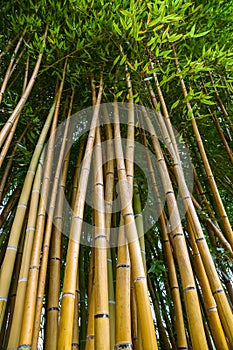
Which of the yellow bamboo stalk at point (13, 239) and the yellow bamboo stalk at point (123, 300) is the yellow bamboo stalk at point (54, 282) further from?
the yellow bamboo stalk at point (123, 300)

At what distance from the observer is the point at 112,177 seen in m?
1.38

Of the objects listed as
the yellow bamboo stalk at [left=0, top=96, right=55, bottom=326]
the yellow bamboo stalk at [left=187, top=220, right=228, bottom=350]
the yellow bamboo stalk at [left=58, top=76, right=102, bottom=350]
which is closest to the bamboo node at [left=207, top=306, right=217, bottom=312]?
the yellow bamboo stalk at [left=187, top=220, right=228, bottom=350]

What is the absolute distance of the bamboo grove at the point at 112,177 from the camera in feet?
2.88

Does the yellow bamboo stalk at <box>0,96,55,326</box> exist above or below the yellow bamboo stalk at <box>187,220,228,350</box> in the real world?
above

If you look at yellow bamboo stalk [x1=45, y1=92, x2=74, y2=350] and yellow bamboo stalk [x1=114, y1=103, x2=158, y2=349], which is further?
yellow bamboo stalk [x1=45, y1=92, x2=74, y2=350]

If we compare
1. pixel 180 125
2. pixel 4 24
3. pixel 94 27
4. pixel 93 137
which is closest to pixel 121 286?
pixel 93 137

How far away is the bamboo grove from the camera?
2.88ft

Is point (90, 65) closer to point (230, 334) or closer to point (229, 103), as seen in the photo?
point (229, 103)

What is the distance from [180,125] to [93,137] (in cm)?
59

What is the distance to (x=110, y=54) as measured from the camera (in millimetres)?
1654

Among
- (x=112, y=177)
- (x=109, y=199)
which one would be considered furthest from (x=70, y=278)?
(x=112, y=177)

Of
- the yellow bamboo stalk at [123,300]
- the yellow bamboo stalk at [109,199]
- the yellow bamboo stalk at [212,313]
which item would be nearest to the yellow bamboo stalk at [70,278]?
the yellow bamboo stalk at [123,300]

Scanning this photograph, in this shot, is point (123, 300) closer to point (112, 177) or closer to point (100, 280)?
point (100, 280)

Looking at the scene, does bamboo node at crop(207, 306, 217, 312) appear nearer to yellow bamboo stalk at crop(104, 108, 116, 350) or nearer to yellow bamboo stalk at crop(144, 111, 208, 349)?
yellow bamboo stalk at crop(144, 111, 208, 349)
